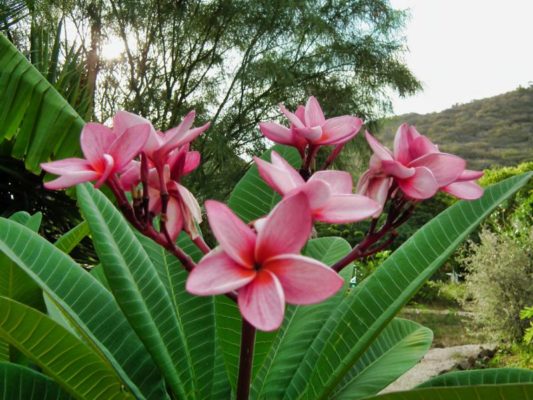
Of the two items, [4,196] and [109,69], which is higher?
[109,69]

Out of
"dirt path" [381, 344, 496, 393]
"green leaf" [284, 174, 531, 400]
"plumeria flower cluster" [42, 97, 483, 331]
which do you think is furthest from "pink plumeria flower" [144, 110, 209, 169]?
"dirt path" [381, 344, 496, 393]

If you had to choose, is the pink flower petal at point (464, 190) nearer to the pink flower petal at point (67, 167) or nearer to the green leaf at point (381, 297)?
the green leaf at point (381, 297)

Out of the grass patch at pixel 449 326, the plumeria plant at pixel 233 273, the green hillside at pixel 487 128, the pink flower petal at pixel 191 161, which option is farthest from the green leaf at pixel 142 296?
the green hillside at pixel 487 128

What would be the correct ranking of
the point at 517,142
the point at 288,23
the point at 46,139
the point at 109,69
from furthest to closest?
1. the point at 517,142
2. the point at 288,23
3. the point at 109,69
4. the point at 46,139

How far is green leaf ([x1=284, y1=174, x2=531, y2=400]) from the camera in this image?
0.49 meters

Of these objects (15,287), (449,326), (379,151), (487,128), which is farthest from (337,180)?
(487,128)

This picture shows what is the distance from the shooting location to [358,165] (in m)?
9.82

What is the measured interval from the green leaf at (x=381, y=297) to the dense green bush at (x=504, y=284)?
14.2ft

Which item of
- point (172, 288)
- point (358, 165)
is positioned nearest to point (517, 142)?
point (358, 165)

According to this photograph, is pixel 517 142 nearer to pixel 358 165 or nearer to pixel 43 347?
pixel 358 165

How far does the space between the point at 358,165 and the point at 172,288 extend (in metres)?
9.39

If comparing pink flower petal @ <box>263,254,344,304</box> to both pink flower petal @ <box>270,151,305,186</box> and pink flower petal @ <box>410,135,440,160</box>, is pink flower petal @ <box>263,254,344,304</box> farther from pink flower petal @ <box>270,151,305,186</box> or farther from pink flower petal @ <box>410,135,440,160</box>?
pink flower petal @ <box>410,135,440,160</box>

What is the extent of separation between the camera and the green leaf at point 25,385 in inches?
19.1

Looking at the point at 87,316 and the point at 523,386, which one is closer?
the point at 523,386
